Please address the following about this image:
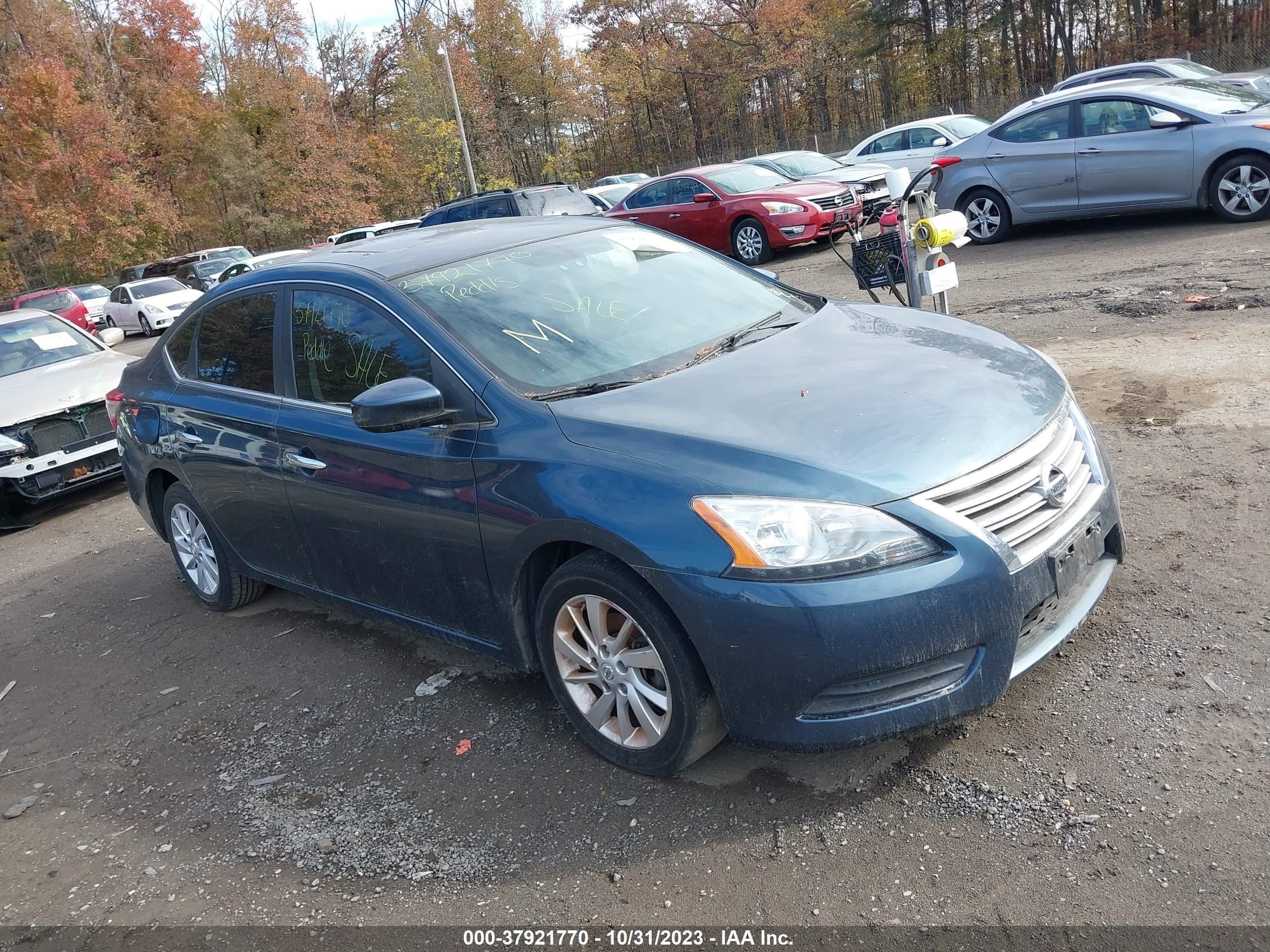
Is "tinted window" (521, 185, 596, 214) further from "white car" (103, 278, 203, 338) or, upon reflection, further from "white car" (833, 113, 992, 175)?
"white car" (103, 278, 203, 338)

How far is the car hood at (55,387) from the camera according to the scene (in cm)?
843

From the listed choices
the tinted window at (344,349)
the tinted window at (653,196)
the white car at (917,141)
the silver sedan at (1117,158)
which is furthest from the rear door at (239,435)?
the white car at (917,141)

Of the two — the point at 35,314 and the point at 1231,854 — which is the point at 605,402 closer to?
the point at 1231,854

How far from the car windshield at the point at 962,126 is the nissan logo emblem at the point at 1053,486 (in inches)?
645

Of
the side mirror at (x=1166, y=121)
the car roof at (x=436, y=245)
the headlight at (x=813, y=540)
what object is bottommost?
the headlight at (x=813, y=540)

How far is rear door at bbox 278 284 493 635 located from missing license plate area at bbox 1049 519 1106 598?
6.12 ft

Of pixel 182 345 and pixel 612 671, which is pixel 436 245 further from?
pixel 612 671

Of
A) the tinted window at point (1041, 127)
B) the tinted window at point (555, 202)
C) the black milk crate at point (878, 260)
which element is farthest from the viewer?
the tinted window at point (555, 202)

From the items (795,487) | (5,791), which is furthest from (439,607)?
(5,791)

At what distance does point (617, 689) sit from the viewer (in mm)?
3316

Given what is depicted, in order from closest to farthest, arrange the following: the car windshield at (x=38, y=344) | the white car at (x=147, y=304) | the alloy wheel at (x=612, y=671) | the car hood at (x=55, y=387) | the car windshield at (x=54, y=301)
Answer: the alloy wheel at (x=612, y=671) → the car hood at (x=55, y=387) → the car windshield at (x=38, y=344) → the car windshield at (x=54, y=301) → the white car at (x=147, y=304)

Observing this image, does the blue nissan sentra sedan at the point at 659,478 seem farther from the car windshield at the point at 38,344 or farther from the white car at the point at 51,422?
the car windshield at the point at 38,344

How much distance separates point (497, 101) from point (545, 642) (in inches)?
2308

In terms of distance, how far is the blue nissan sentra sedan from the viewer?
9.45 feet
